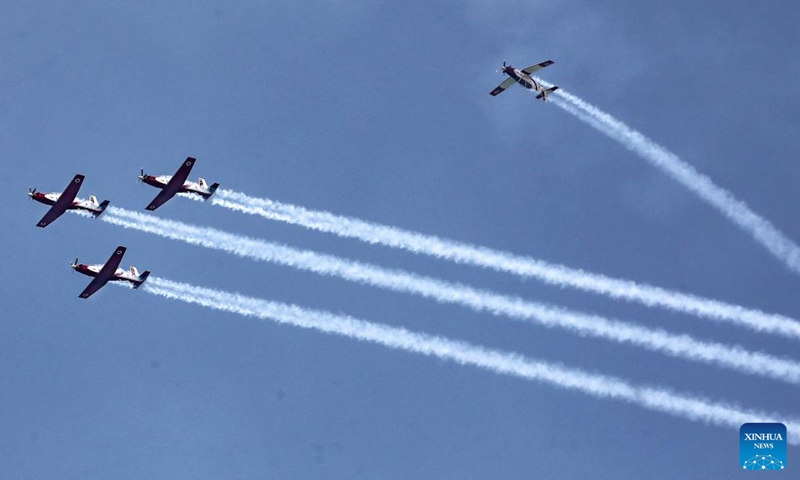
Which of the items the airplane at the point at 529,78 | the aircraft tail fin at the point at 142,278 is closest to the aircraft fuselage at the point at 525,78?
the airplane at the point at 529,78

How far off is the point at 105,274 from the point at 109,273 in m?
0.39

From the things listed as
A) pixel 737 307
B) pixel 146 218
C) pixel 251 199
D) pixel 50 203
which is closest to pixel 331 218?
pixel 251 199

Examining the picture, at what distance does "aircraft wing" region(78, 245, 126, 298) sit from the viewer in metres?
121

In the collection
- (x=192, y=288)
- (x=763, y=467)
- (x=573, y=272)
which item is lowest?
(x=763, y=467)

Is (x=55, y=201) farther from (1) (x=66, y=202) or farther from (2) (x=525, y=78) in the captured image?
(2) (x=525, y=78)

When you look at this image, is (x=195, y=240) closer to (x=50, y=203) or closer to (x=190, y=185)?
(x=190, y=185)

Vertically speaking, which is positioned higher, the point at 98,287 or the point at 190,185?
the point at 190,185

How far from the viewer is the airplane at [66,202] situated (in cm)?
12162

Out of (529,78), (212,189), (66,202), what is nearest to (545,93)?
(529,78)

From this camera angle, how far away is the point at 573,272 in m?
113

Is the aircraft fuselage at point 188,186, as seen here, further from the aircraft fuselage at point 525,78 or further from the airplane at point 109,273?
the aircraft fuselage at point 525,78

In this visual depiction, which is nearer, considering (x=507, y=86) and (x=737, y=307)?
(x=737, y=307)

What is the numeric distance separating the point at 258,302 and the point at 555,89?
102 ft

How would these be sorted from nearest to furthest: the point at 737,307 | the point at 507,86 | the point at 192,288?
the point at 737,307 → the point at 192,288 → the point at 507,86
